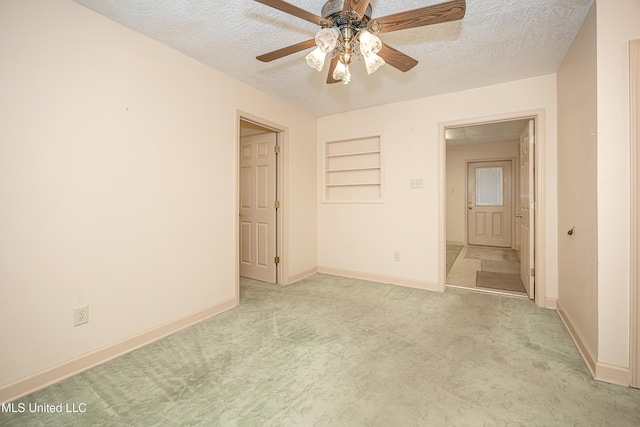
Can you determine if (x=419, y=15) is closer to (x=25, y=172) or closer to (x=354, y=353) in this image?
(x=354, y=353)

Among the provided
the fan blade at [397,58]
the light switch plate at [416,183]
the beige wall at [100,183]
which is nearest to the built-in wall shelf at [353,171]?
the light switch plate at [416,183]

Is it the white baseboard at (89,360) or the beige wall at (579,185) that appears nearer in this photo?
the white baseboard at (89,360)

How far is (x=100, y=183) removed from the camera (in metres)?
1.96

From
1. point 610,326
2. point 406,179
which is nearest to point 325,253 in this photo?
point 406,179

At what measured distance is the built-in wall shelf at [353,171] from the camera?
13.1 ft

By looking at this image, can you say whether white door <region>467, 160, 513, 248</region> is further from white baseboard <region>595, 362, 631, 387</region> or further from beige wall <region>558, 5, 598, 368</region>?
white baseboard <region>595, 362, 631, 387</region>

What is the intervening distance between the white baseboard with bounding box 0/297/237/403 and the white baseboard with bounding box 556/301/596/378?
9.87ft

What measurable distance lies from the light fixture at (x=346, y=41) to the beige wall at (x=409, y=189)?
2191 mm

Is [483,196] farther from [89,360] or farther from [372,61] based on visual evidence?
[89,360]

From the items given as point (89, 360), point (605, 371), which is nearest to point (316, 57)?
point (89, 360)

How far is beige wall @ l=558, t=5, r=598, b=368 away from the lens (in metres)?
1.83

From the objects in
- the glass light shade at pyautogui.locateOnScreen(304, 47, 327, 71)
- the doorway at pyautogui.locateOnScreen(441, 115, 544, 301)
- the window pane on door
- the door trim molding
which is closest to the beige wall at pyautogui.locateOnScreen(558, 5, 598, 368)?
the door trim molding

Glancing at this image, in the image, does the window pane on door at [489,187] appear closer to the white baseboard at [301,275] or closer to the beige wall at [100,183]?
the white baseboard at [301,275]

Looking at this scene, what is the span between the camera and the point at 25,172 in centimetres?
164
